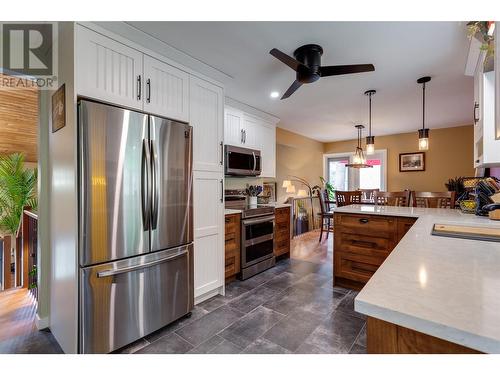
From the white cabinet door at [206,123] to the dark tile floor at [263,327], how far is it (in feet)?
4.64

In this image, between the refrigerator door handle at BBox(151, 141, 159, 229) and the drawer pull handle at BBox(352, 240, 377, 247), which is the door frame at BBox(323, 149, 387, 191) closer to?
the drawer pull handle at BBox(352, 240, 377, 247)

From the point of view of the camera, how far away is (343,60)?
7.87ft

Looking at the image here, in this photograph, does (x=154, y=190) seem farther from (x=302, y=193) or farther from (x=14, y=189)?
(x=302, y=193)

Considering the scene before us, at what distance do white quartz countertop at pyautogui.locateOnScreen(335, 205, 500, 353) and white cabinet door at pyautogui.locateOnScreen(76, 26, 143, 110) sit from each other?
1.95m

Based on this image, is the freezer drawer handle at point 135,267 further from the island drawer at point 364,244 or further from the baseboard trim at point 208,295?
the island drawer at point 364,244

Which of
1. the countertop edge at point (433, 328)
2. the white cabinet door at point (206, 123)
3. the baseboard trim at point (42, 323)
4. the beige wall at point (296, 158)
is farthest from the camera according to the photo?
the beige wall at point (296, 158)

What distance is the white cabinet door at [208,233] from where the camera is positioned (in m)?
2.38

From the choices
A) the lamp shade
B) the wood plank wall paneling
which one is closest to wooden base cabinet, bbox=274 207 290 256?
the lamp shade

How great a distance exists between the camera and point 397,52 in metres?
2.24

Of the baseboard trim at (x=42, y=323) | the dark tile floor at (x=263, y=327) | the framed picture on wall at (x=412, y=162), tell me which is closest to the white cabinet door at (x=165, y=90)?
the dark tile floor at (x=263, y=327)

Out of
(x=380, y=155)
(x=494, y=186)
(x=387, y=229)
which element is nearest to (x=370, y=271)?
(x=387, y=229)

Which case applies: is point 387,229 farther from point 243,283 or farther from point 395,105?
point 395,105

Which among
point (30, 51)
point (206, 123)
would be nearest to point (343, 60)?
point (206, 123)

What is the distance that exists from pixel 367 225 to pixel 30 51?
3.47 meters
